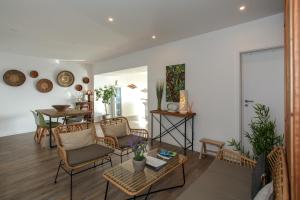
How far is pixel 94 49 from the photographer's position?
4.86 meters

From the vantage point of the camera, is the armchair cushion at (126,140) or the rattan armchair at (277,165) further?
the armchair cushion at (126,140)

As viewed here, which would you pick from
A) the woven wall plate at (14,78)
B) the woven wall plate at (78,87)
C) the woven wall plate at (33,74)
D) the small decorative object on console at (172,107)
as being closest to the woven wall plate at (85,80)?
the woven wall plate at (78,87)

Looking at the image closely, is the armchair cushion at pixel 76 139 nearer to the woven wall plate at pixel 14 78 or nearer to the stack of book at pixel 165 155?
the stack of book at pixel 165 155

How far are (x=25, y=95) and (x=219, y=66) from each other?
6.13m

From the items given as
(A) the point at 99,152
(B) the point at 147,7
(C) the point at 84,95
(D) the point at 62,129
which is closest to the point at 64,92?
(C) the point at 84,95

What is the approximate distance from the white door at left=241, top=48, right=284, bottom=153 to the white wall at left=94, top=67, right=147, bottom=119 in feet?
16.8

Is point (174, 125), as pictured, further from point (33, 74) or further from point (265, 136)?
point (33, 74)

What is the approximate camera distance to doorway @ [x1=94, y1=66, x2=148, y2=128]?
7438 millimetres

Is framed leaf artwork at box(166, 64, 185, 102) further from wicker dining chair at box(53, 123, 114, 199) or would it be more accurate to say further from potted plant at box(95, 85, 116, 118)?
potted plant at box(95, 85, 116, 118)

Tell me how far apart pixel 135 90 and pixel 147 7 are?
21.1 ft

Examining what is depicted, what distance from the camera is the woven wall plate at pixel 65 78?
20.6 ft

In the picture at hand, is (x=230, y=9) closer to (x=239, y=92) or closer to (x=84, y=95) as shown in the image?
(x=239, y=92)

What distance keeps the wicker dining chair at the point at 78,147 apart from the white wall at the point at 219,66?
2.09m

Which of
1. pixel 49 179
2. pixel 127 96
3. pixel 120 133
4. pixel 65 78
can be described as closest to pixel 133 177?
A: pixel 120 133
